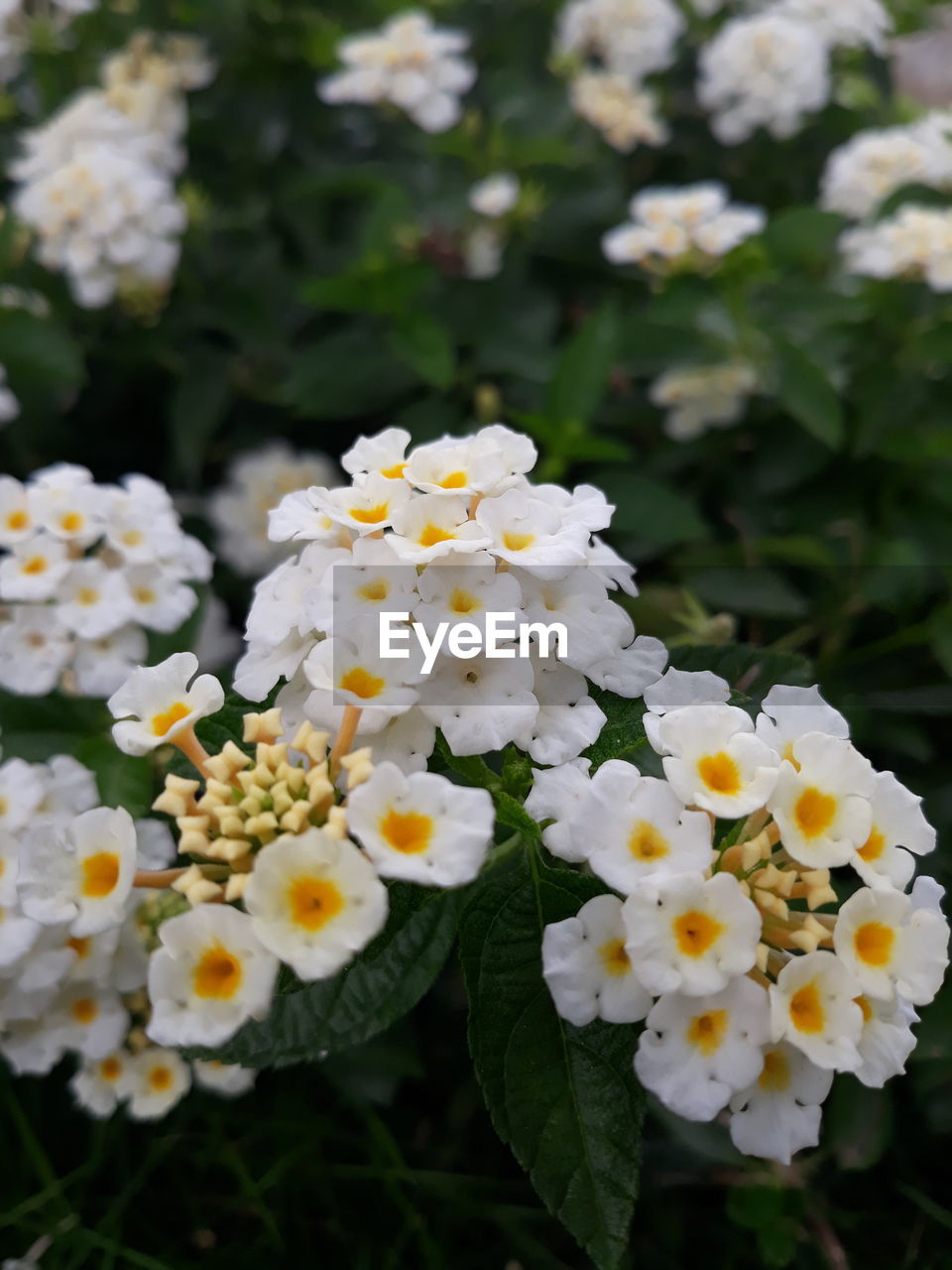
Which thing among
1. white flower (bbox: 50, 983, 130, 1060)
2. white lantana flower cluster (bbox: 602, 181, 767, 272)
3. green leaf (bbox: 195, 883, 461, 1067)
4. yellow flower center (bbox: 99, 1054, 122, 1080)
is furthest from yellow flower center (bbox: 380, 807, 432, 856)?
white lantana flower cluster (bbox: 602, 181, 767, 272)

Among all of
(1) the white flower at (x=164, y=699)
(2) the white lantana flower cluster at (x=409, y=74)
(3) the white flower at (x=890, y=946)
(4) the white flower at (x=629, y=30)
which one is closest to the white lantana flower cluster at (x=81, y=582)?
(1) the white flower at (x=164, y=699)

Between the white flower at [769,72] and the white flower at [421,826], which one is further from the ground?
the white flower at [769,72]

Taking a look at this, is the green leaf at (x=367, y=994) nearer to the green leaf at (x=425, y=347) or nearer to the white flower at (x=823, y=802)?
the white flower at (x=823, y=802)

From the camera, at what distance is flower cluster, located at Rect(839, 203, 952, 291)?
1.38 m

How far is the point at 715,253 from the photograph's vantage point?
1.45 m

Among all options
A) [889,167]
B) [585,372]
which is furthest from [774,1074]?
[889,167]

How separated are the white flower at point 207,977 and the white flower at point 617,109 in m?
1.65

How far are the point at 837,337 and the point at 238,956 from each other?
50.6 inches

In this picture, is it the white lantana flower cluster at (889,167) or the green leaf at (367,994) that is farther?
the white lantana flower cluster at (889,167)

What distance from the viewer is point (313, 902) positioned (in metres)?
0.60

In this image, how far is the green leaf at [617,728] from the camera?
0.75 metres

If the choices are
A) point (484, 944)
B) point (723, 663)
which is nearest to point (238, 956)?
point (484, 944)

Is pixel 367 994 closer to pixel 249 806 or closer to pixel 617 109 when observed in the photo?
pixel 249 806

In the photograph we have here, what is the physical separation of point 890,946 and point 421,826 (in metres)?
0.30
